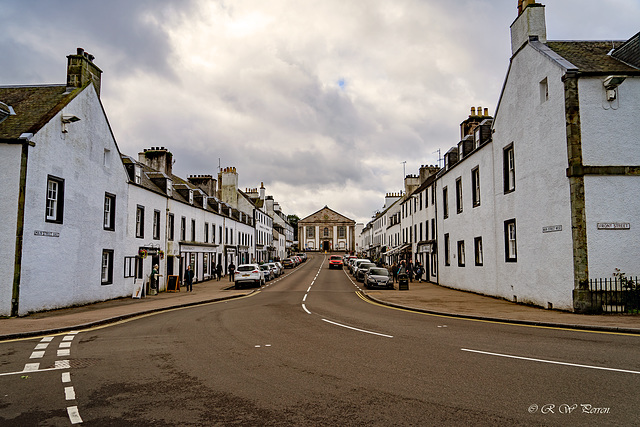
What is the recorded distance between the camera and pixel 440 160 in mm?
40688

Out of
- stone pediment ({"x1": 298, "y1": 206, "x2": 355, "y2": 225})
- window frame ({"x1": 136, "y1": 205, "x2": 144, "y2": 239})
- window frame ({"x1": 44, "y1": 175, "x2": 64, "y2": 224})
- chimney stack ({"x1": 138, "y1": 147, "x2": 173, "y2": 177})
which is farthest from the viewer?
stone pediment ({"x1": 298, "y1": 206, "x2": 355, "y2": 225})

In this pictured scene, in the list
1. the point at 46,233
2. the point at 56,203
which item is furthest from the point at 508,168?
the point at 46,233

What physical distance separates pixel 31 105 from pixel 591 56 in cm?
2370

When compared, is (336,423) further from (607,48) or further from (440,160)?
(440,160)

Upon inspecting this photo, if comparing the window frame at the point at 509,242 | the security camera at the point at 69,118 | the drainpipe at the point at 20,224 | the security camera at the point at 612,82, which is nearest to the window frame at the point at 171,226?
the security camera at the point at 69,118

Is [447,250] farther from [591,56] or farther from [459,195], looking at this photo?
[591,56]

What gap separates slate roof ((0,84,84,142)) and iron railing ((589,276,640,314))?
20906 mm

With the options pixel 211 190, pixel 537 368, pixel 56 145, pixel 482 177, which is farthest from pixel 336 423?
pixel 211 190

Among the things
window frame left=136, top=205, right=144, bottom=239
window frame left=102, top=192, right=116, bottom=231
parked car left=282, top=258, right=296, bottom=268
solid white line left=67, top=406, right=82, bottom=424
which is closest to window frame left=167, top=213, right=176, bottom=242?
window frame left=136, top=205, right=144, bottom=239

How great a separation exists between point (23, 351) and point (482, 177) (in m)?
21.3

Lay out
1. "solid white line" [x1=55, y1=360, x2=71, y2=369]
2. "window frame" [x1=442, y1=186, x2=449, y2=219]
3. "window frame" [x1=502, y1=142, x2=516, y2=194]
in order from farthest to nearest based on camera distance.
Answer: "window frame" [x1=442, y1=186, x2=449, y2=219] < "window frame" [x1=502, y1=142, x2=516, y2=194] < "solid white line" [x1=55, y1=360, x2=71, y2=369]

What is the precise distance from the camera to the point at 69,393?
6301mm

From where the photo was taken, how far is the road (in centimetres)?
531

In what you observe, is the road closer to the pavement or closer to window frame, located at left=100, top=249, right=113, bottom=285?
the pavement
